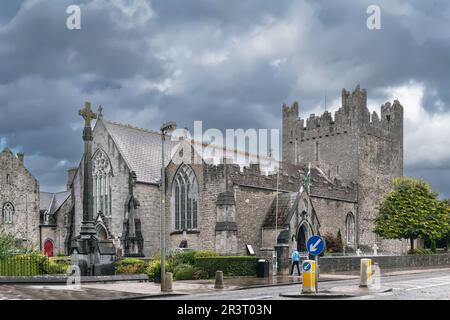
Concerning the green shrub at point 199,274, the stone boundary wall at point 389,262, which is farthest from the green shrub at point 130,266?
the stone boundary wall at point 389,262

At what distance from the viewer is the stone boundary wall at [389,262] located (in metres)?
38.3

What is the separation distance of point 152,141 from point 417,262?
75.7ft

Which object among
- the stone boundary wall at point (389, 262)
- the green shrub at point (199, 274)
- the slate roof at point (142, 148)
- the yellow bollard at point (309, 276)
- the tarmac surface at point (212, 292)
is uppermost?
the slate roof at point (142, 148)

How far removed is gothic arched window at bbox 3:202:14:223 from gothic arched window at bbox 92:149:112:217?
11.4 m

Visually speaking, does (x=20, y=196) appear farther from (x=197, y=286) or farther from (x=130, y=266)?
(x=197, y=286)

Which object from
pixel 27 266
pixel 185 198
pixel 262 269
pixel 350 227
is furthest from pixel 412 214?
pixel 27 266

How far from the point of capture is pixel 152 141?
170ft

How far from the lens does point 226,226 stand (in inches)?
1656

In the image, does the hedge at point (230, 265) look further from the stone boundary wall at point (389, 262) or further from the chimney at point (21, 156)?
the chimney at point (21, 156)

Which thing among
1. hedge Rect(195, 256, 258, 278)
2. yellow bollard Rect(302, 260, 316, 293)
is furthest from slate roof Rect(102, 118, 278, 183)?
yellow bollard Rect(302, 260, 316, 293)

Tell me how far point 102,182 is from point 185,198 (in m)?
7.62

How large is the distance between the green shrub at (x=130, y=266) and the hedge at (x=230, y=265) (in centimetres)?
331
